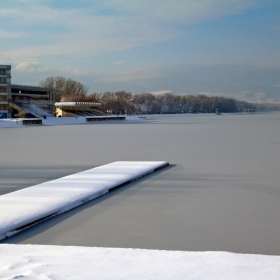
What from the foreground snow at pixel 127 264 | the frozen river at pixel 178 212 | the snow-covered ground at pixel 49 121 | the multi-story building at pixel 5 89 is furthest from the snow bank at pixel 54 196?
the multi-story building at pixel 5 89

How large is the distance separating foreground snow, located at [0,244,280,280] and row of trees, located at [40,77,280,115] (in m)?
92.8

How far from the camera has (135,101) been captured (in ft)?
470

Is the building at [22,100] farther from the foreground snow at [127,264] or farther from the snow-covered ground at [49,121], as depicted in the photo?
the foreground snow at [127,264]

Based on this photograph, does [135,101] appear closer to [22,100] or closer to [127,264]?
[22,100]

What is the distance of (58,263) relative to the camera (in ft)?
10.7

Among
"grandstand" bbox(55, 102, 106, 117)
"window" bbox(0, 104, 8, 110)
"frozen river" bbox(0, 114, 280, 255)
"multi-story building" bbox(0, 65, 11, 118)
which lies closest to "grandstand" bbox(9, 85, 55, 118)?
"window" bbox(0, 104, 8, 110)

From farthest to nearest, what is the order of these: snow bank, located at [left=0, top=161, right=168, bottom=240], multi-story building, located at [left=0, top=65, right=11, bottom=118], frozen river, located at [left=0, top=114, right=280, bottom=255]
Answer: multi-story building, located at [left=0, top=65, right=11, bottom=118] → snow bank, located at [left=0, top=161, right=168, bottom=240] → frozen river, located at [left=0, top=114, right=280, bottom=255]

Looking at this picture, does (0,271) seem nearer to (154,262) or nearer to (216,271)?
(154,262)

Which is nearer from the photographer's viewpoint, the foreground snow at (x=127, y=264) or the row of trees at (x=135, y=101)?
the foreground snow at (x=127, y=264)

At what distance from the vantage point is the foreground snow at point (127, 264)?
9.89 ft

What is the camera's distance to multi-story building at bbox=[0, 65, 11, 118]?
60.3 metres

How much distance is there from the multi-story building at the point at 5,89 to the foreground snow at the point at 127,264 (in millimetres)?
59836

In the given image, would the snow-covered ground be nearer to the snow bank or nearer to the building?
the building

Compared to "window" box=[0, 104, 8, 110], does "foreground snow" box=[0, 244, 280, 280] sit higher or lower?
lower
